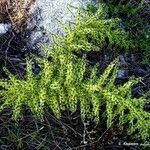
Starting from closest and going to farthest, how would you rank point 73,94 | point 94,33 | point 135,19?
point 73,94 → point 94,33 → point 135,19

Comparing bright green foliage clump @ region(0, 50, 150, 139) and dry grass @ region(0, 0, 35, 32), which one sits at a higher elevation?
dry grass @ region(0, 0, 35, 32)

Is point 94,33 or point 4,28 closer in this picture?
point 94,33

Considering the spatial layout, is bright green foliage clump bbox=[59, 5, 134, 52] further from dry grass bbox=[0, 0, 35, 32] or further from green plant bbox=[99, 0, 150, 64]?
dry grass bbox=[0, 0, 35, 32]

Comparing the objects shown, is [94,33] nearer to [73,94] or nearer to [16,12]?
[73,94]

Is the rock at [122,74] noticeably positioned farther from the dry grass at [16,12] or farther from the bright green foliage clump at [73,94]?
the dry grass at [16,12]

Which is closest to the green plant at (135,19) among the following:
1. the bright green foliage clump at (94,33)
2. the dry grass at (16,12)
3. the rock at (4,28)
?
the bright green foliage clump at (94,33)

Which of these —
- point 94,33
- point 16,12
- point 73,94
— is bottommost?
point 73,94

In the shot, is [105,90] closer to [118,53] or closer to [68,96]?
[68,96]

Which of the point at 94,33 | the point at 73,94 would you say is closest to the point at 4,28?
the point at 94,33

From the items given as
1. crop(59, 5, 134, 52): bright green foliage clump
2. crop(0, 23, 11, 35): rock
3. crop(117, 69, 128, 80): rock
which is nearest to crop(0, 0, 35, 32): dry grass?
crop(0, 23, 11, 35): rock
